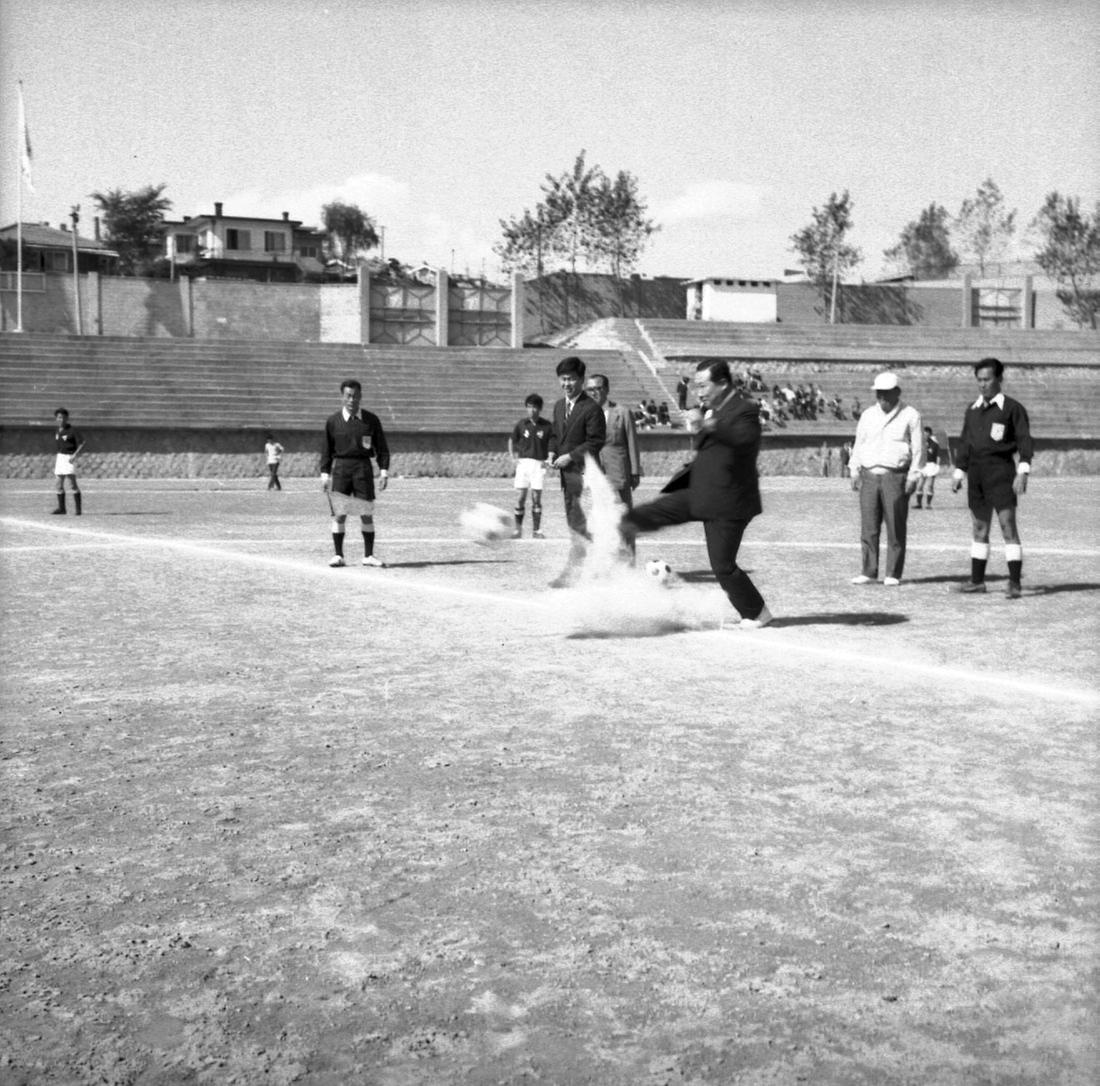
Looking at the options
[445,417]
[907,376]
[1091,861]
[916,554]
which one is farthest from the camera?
[907,376]

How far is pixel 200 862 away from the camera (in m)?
4.31

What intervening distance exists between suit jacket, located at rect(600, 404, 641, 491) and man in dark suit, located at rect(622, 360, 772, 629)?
300 centimetres

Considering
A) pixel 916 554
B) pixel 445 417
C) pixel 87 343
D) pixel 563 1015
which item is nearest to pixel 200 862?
pixel 563 1015

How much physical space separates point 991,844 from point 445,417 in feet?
128

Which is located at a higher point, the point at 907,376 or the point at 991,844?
the point at 907,376

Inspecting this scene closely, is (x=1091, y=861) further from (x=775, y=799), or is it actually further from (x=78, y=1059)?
(x=78, y=1059)

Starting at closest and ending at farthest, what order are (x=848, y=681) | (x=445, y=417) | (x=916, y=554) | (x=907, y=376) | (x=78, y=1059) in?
(x=78, y=1059)
(x=848, y=681)
(x=916, y=554)
(x=445, y=417)
(x=907, y=376)

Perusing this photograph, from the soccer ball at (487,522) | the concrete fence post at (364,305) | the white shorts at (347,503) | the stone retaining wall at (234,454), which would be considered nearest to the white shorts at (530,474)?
the white shorts at (347,503)

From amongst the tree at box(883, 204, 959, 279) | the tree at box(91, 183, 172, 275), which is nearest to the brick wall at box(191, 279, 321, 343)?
the tree at box(91, 183, 172, 275)

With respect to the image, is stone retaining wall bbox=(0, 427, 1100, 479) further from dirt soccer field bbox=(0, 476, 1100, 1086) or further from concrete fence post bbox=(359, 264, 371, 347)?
dirt soccer field bbox=(0, 476, 1100, 1086)

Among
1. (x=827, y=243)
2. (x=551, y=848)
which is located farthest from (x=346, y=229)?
(x=551, y=848)

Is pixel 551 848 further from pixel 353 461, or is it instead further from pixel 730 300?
pixel 730 300

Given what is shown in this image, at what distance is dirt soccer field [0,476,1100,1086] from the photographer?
3.10 meters

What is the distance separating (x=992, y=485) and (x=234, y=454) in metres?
31.3
